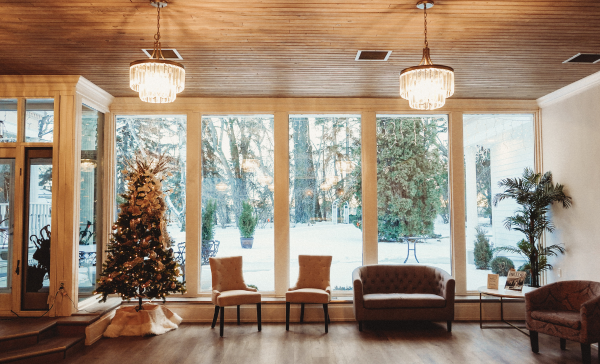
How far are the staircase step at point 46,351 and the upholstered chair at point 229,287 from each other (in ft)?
5.75

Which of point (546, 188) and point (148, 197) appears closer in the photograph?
point (148, 197)

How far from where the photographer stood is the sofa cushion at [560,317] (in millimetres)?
4249

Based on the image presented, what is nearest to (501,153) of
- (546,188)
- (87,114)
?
(546,188)

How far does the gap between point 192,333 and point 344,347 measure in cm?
213

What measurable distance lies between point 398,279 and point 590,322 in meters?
2.55

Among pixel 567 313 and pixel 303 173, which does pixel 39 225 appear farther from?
pixel 567 313

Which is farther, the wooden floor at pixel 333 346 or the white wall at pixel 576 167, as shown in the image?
the white wall at pixel 576 167

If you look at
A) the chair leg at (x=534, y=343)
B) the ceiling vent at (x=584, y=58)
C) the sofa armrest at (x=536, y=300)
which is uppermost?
the ceiling vent at (x=584, y=58)

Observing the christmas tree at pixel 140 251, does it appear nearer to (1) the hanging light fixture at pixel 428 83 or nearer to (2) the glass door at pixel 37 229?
(2) the glass door at pixel 37 229

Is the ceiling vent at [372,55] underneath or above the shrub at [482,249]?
above

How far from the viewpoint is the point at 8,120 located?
17.7 ft

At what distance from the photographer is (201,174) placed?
21.7ft

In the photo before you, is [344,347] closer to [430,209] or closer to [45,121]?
[430,209]

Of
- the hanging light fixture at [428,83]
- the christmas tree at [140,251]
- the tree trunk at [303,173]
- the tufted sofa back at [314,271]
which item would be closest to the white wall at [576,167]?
the hanging light fixture at [428,83]
